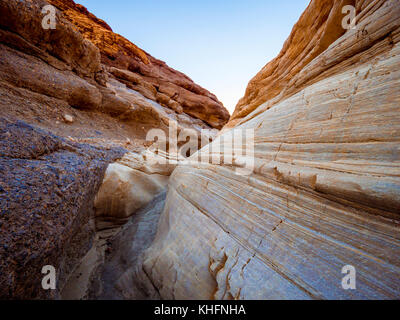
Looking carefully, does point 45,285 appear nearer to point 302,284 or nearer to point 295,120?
point 302,284

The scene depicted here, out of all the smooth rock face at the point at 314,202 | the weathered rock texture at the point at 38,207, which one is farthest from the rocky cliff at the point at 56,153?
the smooth rock face at the point at 314,202

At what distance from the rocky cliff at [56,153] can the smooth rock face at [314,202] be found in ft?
4.76

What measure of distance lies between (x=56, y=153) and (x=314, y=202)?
13.1 feet

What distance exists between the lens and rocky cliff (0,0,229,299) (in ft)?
5.23

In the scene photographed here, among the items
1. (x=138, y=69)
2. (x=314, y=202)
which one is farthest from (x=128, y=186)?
(x=138, y=69)

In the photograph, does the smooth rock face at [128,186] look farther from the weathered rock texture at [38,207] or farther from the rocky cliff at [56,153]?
the weathered rock texture at [38,207]

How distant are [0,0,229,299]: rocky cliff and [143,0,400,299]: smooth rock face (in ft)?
4.76

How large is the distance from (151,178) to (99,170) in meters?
1.37

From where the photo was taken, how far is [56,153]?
8.30 feet

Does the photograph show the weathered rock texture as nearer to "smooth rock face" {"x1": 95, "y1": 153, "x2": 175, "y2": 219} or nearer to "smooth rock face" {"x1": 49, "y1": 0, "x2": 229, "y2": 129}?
"smooth rock face" {"x1": 95, "y1": 153, "x2": 175, "y2": 219}

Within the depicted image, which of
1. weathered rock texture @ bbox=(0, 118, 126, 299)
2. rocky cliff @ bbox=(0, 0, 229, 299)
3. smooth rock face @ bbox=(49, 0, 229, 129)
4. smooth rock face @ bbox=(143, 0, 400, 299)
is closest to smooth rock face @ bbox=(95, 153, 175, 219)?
rocky cliff @ bbox=(0, 0, 229, 299)

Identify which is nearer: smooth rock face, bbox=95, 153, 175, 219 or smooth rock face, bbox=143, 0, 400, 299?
smooth rock face, bbox=143, 0, 400, 299

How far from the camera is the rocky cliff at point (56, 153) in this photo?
5.23ft

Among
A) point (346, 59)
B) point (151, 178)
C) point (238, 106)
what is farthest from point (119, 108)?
point (346, 59)
